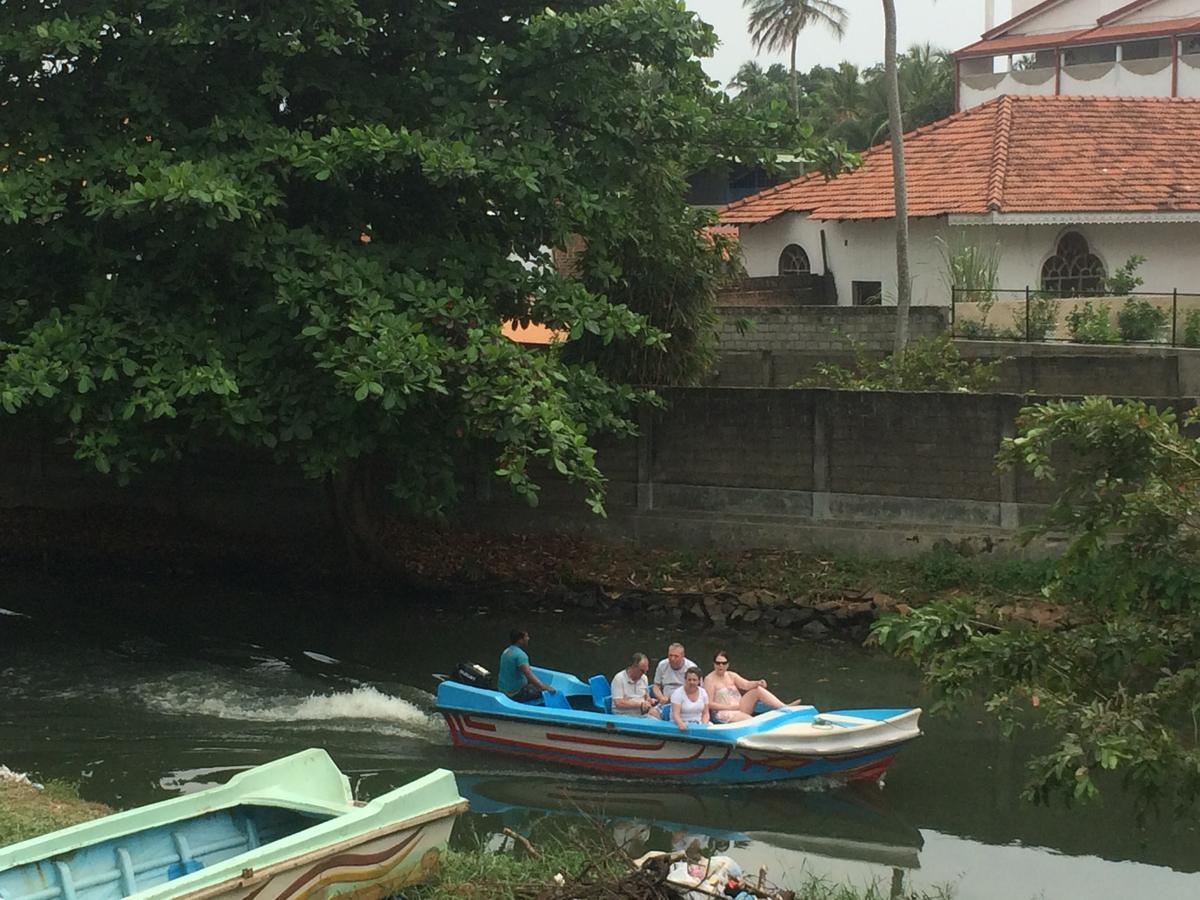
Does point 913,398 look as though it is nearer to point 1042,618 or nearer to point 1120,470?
point 1042,618

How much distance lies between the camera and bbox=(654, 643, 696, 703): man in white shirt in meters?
14.5

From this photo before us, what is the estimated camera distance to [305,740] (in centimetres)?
1452

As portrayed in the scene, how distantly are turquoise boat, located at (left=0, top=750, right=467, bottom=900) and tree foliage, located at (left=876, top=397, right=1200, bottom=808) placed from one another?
3548mm

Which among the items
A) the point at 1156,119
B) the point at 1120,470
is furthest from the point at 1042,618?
the point at 1156,119

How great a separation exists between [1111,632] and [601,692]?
26.4 ft

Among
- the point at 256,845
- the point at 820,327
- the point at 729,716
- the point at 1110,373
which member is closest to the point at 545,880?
the point at 256,845

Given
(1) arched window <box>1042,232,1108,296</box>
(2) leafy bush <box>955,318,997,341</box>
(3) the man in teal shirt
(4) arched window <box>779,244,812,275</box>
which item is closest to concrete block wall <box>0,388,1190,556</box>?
(2) leafy bush <box>955,318,997,341</box>

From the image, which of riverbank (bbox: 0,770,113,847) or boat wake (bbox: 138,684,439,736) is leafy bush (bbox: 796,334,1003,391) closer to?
boat wake (bbox: 138,684,439,736)

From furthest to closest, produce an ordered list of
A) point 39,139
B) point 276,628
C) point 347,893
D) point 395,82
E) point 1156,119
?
1. point 1156,119
2. point 276,628
3. point 395,82
4. point 39,139
5. point 347,893

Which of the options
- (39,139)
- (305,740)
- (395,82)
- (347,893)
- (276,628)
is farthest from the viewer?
(276,628)

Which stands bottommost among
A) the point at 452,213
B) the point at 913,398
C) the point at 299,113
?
the point at 913,398

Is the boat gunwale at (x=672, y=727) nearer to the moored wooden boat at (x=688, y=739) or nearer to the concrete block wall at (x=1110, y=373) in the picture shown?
the moored wooden boat at (x=688, y=739)

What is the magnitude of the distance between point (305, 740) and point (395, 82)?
7.72m

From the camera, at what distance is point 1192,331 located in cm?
2138
